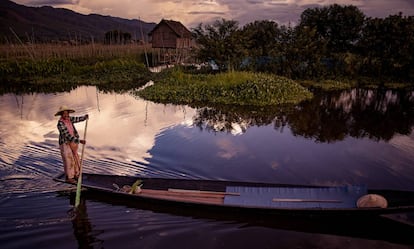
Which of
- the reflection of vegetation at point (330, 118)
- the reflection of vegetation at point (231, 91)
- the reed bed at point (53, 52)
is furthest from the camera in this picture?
the reed bed at point (53, 52)

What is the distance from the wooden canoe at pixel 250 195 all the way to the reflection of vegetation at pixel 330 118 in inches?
179

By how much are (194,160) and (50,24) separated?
10110 centimetres

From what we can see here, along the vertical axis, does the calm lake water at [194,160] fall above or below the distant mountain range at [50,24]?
below

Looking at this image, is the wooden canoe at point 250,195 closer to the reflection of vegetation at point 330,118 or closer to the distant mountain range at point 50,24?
the reflection of vegetation at point 330,118

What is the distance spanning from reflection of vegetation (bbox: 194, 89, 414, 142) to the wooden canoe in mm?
4540

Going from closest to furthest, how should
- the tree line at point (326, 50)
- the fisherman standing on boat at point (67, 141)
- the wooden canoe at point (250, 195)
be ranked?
the wooden canoe at point (250, 195) → the fisherman standing on boat at point (67, 141) → the tree line at point (326, 50)

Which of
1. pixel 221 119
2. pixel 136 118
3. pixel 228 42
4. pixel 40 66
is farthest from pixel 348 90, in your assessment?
pixel 40 66

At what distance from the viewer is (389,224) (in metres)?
5.21

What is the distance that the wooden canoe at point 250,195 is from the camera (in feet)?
15.8

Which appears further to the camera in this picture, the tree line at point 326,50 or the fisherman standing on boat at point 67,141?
the tree line at point 326,50

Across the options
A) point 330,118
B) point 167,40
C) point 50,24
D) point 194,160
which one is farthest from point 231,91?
point 50,24

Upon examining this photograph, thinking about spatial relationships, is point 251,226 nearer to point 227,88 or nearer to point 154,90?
point 227,88

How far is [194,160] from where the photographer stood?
7.71m

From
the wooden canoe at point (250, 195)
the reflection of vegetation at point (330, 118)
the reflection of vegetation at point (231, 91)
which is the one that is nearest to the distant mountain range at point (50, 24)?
the reflection of vegetation at point (231, 91)
